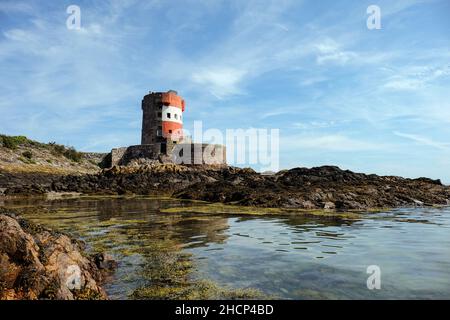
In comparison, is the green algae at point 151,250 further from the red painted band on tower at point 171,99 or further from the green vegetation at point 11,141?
the red painted band on tower at point 171,99

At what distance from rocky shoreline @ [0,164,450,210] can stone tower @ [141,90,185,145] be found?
46.3 feet

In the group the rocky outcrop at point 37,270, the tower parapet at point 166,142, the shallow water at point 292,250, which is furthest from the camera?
the tower parapet at point 166,142

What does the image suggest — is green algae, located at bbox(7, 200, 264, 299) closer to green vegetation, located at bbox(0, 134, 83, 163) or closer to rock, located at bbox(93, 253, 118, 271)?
rock, located at bbox(93, 253, 118, 271)

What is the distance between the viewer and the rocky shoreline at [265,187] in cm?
2084

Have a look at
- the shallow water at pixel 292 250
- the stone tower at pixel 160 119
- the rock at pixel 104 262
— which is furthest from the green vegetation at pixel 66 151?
the rock at pixel 104 262

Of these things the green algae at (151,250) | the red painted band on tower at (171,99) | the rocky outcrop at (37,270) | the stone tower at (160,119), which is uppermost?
the red painted band on tower at (171,99)

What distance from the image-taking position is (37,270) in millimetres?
4934

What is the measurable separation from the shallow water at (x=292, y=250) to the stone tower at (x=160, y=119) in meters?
43.1

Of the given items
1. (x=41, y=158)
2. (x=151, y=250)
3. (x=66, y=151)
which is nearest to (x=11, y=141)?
(x=41, y=158)

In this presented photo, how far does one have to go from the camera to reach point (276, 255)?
818cm

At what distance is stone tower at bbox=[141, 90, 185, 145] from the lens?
2263 inches

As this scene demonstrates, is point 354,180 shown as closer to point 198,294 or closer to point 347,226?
point 347,226

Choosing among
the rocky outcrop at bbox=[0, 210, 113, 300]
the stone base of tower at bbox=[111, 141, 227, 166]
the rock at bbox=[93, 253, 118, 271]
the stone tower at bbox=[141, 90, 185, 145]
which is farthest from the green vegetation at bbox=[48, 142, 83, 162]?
the rocky outcrop at bbox=[0, 210, 113, 300]

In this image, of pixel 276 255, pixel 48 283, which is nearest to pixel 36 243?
pixel 48 283
